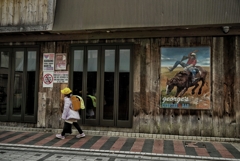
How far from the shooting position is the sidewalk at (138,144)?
6.69 meters

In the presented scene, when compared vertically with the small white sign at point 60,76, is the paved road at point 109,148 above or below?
below

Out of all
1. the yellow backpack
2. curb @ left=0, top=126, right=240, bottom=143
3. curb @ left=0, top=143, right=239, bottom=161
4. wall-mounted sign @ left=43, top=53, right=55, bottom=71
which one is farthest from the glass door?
the yellow backpack

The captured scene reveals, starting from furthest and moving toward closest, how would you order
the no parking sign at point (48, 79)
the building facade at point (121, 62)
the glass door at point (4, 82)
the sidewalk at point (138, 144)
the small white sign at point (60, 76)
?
the glass door at point (4, 82) → the no parking sign at point (48, 79) → the small white sign at point (60, 76) → the building facade at point (121, 62) → the sidewalk at point (138, 144)

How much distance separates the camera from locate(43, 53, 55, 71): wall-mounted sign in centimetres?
948

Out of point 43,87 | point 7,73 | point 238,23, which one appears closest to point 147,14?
point 238,23

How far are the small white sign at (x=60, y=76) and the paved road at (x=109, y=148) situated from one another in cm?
218

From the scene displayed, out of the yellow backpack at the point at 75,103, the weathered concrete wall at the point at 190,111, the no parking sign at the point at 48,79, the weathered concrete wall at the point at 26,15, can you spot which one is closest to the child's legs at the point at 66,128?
the yellow backpack at the point at 75,103

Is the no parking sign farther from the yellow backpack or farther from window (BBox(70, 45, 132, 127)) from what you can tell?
the yellow backpack

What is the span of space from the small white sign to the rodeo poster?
3779 mm

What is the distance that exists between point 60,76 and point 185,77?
4.84 metres

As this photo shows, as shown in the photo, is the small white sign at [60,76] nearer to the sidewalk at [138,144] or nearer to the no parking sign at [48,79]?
the no parking sign at [48,79]

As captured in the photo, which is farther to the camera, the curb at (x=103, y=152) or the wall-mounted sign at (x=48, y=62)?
the wall-mounted sign at (x=48, y=62)

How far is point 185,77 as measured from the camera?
841cm

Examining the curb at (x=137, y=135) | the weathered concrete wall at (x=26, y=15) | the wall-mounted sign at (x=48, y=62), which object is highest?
the weathered concrete wall at (x=26, y=15)
